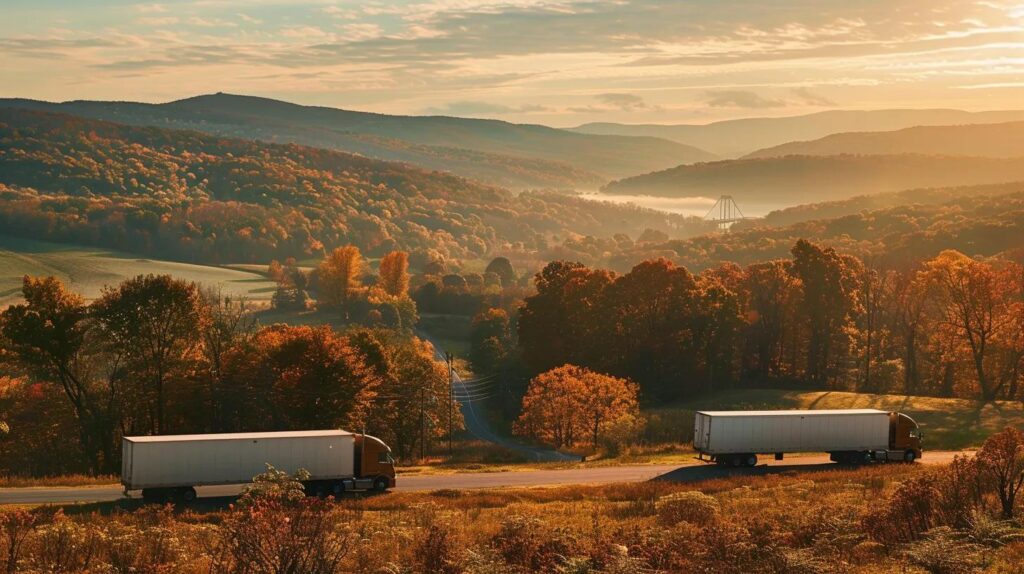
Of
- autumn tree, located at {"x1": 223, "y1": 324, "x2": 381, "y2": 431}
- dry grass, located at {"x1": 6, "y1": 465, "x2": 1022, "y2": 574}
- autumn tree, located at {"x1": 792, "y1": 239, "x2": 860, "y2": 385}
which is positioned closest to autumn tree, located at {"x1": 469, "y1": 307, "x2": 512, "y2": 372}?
autumn tree, located at {"x1": 792, "y1": 239, "x2": 860, "y2": 385}

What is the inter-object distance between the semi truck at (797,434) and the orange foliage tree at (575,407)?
2938 cm

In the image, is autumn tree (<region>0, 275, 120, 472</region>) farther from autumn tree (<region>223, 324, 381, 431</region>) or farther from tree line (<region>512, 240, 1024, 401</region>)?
tree line (<region>512, 240, 1024, 401</region>)

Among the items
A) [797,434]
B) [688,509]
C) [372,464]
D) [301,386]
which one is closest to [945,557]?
[688,509]

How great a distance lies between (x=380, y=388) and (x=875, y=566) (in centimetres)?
6332

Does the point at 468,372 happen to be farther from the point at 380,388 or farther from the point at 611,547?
the point at 611,547

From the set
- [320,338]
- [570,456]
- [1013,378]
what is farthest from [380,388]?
[1013,378]

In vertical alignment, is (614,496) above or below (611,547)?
below

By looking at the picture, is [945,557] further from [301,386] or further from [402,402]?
[402,402]

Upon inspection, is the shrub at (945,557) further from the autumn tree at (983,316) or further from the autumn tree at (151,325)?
the autumn tree at (983,316)

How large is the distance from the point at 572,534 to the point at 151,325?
54578mm

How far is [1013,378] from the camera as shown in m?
99.3

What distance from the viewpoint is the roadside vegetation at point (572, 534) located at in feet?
87.8

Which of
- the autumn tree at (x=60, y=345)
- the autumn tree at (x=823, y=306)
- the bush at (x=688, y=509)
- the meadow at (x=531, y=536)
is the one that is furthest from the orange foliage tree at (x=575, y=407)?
the bush at (x=688, y=509)

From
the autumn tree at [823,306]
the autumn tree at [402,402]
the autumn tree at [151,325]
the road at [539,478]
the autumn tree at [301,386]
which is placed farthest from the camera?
the autumn tree at [823,306]
